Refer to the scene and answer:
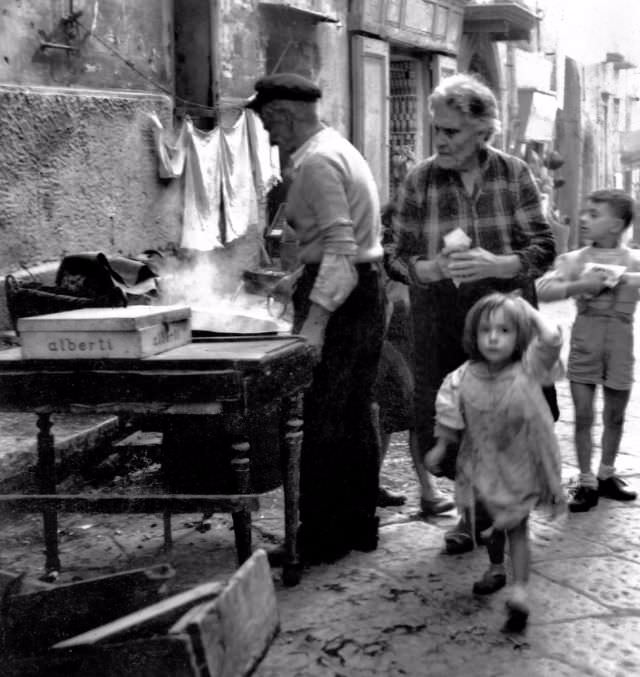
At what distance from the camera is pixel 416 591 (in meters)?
3.89

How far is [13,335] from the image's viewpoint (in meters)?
7.58

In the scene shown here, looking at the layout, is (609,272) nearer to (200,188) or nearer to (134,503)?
(134,503)

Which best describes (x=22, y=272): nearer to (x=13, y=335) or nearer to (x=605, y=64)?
(x=13, y=335)

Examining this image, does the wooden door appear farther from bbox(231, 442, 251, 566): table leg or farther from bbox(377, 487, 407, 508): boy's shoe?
bbox(231, 442, 251, 566): table leg

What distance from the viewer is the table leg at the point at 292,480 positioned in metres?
3.90

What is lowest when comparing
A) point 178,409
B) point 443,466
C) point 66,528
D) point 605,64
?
point 66,528

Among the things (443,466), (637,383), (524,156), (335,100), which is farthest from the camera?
(524,156)

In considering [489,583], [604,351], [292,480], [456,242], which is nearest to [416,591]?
[489,583]

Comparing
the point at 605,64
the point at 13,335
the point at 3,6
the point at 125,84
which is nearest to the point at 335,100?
the point at 125,84

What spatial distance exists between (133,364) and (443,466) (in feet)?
4.77

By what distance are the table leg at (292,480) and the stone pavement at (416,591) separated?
3.2 inches

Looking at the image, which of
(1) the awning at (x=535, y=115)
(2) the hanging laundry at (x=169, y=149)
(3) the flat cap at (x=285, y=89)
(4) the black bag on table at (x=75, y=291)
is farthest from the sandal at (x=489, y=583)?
(1) the awning at (x=535, y=115)

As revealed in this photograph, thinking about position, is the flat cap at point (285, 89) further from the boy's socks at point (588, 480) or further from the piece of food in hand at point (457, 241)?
the boy's socks at point (588, 480)

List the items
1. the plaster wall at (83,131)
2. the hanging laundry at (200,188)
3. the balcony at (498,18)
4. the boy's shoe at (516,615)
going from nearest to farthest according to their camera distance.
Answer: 1. the boy's shoe at (516,615)
2. the plaster wall at (83,131)
3. the hanging laundry at (200,188)
4. the balcony at (498,18)
